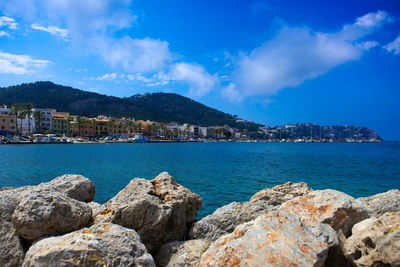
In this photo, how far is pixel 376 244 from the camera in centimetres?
393

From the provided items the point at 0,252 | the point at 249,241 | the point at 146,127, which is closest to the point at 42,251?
the point at 0,252

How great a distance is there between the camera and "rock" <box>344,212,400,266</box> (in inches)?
148

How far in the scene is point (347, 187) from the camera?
18719 mm

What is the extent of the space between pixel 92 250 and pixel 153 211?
7.14 feet

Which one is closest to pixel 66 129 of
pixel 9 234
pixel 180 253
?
pixel 9 234

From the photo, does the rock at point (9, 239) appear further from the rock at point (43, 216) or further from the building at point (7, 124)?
the building at point (7, 124)

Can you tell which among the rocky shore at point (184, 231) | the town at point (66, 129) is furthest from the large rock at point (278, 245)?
the town at point (66, 129)

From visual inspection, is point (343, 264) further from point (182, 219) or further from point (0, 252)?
point (0, 252)

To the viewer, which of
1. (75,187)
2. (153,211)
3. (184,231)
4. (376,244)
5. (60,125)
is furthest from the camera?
(60,125)

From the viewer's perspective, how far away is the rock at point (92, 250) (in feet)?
10.6

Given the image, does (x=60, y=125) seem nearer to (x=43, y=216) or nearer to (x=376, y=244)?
(x=43, y=216)

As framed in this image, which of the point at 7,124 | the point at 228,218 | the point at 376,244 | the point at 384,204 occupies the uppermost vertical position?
the point at 7,124

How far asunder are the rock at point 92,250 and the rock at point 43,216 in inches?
34.6

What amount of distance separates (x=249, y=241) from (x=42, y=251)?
2.53 m
